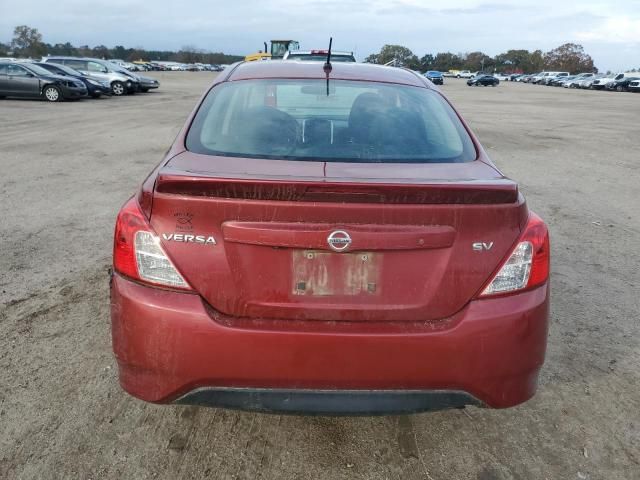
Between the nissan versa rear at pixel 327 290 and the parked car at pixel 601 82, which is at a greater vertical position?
the nissan versa rear at pixel 327 290

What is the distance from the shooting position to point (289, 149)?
259 cm

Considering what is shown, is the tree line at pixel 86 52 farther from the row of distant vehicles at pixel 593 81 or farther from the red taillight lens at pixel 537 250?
the red taillight lens at pixel 537 250

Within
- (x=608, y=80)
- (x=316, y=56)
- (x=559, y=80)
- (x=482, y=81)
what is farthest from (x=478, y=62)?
(x=316, y=56)

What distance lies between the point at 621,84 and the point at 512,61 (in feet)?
283

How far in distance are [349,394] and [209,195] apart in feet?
3.12

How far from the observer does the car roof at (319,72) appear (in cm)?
329

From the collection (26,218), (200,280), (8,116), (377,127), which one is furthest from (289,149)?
(8,116)

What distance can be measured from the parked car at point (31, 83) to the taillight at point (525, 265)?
75.1ft

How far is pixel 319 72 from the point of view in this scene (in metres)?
3.34

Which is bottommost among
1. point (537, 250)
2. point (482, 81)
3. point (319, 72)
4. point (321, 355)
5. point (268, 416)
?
point (482, 81)

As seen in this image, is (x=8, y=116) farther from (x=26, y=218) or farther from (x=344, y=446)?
(x=344, y=446)

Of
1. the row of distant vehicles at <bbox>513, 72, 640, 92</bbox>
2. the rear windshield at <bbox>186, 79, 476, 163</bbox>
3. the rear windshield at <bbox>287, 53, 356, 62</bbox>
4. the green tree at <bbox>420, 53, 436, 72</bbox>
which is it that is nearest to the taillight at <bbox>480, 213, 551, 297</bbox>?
the rear windshield at <bbox>186, 79, 476, 163</bbox>

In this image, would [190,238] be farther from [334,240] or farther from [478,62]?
[478,62]

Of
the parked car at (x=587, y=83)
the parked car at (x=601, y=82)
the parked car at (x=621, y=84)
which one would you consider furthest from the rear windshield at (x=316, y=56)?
the parked car at (x=587, y=83)
